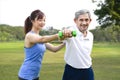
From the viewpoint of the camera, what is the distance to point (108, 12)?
4269cm

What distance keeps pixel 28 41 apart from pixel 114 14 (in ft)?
122

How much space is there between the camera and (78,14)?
17.9ft

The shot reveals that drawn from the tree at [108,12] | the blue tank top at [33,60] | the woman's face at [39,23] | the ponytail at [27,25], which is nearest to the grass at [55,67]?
the ponytail at [27,25]

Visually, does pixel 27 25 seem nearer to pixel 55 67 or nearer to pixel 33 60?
pixel 33 60

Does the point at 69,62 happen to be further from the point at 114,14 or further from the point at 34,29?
A: the point at 114,14

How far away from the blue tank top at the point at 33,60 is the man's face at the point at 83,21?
0.54 m

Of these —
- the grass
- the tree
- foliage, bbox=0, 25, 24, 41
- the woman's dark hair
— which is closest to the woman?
the woman's dark hair

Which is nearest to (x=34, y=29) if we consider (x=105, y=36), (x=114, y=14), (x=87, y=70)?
(x=87, y=70)

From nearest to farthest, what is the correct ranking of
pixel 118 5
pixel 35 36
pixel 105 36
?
1. pixel 35 36
2. pixel 118 5
3. pixel 105 36

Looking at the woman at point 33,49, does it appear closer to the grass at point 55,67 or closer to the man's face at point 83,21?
the man's face at point 83,21

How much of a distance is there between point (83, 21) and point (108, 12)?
1483 inches

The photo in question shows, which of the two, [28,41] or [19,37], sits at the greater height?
[28,41]

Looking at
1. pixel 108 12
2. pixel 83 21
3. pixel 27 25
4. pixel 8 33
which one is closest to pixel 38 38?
pixel 27 25

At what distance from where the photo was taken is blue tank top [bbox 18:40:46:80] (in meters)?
5.36
